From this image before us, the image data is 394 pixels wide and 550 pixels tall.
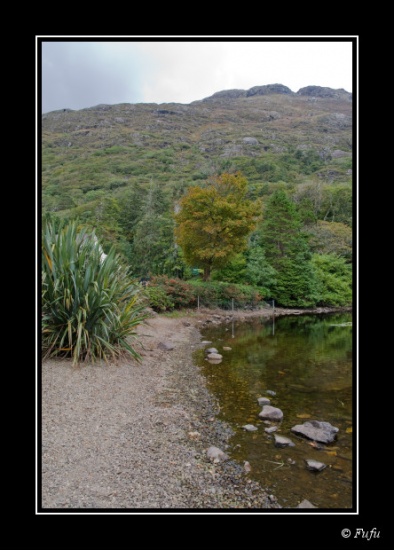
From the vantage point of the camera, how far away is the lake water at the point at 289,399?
101 inches

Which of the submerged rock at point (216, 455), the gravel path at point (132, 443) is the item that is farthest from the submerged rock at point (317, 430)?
the submerged rock at point (216, 455)

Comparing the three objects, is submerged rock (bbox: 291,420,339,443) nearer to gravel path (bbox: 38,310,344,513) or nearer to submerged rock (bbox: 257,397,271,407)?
submerged rock (bbox: 257,397,271,407)

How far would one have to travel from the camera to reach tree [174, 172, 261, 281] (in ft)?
41.5

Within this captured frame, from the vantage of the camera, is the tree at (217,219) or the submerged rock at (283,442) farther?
the tree at (217,219)

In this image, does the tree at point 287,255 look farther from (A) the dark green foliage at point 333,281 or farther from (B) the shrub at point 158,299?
(B) the shrub at point 158,299

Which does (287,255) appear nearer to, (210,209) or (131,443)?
(210,209)

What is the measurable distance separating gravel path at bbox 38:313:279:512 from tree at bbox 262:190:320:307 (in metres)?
11.4

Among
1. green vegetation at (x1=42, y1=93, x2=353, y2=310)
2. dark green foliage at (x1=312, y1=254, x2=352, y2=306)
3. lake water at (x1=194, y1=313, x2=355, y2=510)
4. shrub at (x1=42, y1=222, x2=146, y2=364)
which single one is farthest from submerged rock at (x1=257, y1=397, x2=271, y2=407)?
dark green foliage at (x1=312, y1=254, x2=352, y2=306)

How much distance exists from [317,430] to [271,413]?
1.87ft

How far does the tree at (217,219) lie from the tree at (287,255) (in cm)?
306

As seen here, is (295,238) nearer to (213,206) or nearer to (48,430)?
(213,206)

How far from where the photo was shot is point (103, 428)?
10.0ft

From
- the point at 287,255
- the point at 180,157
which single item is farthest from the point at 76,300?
the point at 180,157

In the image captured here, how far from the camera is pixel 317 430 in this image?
3408 millimetres
